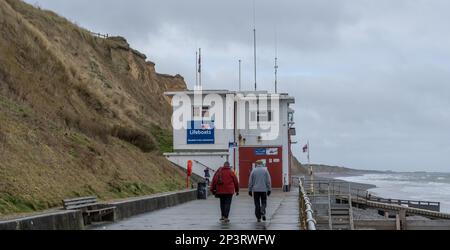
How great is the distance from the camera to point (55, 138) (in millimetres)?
22766

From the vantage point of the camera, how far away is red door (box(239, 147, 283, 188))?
42.5 metres

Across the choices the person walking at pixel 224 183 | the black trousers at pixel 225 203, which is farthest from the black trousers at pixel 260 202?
the black trousers at pixel 225 203

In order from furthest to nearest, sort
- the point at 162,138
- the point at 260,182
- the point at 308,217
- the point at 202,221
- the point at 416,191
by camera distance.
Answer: the point at 416,191
the point at 162,138
the point at 202,221
the point at 260,182
the point at 308,217

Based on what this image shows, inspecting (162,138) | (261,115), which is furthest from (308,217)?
(162,138)

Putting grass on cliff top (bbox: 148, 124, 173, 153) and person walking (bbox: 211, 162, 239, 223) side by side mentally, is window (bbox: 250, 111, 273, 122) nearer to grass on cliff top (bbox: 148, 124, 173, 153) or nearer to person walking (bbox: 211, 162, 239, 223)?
grass on cliff top (bbox: 148, 124, 173, 153)

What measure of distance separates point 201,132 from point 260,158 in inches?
157

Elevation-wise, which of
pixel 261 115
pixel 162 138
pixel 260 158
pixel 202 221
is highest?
pixel 261 115

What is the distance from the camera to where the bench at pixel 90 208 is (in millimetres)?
16125

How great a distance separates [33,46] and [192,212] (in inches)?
631

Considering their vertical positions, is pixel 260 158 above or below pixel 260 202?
above

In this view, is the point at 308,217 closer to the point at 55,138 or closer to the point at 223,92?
the point at 55,138
